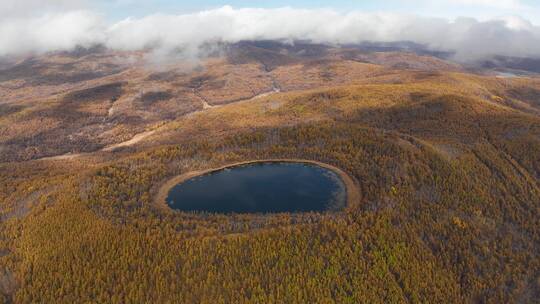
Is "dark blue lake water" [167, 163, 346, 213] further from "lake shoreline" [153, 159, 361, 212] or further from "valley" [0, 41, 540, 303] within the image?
"valley" [0, 41, 540, 303]

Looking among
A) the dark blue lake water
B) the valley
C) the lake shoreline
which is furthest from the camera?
the lake shoreline

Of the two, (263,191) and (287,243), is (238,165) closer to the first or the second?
(263,191)

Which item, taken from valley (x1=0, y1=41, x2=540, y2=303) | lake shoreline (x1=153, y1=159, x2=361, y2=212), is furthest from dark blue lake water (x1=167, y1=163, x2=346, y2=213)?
valley (x1=0, y1=41, x2=540, y2=303)

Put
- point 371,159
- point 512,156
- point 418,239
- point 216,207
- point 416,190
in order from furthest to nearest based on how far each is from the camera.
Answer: point 512,156 < point 371,159 < point 416,190 < point 216,207 < point 418,239

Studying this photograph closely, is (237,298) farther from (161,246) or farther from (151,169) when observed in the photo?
(151,169)

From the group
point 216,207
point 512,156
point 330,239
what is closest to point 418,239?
point 330,239

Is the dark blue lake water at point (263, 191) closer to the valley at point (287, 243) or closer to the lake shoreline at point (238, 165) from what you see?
the lake shoreline at point (238, 165)
